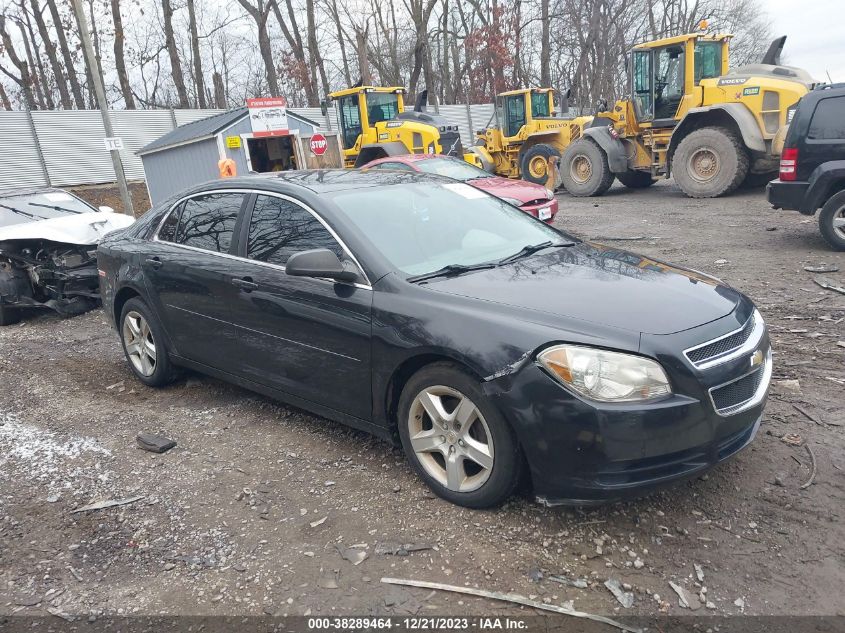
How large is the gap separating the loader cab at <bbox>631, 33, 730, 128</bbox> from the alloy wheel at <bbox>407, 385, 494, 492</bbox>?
1275cm

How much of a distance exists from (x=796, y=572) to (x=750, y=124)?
12.0 metres

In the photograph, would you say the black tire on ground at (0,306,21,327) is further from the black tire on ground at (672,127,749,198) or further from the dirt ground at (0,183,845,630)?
the black tire on ground at (672,127,749,198)

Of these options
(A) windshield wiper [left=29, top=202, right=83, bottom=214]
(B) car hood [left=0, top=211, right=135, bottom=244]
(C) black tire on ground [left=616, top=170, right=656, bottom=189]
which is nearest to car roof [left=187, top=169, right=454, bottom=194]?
(B) car hood [left=0, top=211, right=135, bottom=244]

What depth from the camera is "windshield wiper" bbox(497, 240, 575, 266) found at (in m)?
3.61

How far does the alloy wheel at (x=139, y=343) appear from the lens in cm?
501

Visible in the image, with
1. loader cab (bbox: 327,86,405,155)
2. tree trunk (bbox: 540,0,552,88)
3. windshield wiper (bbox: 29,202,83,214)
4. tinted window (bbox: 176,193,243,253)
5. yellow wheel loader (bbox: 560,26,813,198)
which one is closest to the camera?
tinted window (bbox: 176,193,243,253)

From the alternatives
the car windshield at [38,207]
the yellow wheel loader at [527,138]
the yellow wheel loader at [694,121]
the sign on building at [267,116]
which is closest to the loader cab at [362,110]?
the sign on building at [267,116]

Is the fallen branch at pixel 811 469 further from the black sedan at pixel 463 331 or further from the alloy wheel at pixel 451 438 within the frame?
the alloy wheel at pixel 451 438

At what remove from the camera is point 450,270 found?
342cm

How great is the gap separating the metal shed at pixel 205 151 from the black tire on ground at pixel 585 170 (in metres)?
8.50

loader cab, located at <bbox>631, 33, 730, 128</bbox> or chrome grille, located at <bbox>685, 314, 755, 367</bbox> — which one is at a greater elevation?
loader cab, located at <bbox>631, 33, 730, 128</bbox>

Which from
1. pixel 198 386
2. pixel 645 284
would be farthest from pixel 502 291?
pixel 198 386

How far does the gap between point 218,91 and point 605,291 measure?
135 ft

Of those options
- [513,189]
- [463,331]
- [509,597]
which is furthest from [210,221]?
[513,189]
